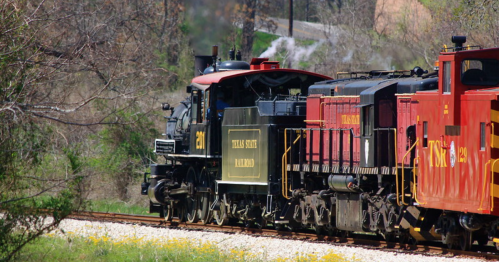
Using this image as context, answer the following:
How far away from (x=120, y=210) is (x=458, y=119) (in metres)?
14.7

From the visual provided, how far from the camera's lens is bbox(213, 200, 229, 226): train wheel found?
1914 cm

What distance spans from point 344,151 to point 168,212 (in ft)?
24.9

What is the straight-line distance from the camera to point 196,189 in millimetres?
20094

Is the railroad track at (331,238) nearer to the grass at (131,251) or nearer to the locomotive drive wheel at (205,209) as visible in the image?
the locomotive drive wheel at (205,209)

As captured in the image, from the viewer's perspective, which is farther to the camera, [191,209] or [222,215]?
[191,209]

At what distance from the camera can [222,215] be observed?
19406 millimetres

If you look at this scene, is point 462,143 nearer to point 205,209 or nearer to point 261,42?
point 205,209

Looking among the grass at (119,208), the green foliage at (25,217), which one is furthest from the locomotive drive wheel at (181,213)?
the green foliage at (25,217)

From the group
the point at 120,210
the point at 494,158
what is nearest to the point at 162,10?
the point at 120,210

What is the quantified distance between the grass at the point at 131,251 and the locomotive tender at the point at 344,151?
7.20 feet

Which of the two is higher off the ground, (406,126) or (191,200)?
(406,126)

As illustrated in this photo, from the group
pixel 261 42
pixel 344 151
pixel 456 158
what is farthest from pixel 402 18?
pixel 456 158

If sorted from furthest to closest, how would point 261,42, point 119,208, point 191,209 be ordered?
1. point 261,42
2. point 119,208
3. point 191,209

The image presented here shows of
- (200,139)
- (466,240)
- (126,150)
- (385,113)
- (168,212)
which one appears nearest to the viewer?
(466,240)
